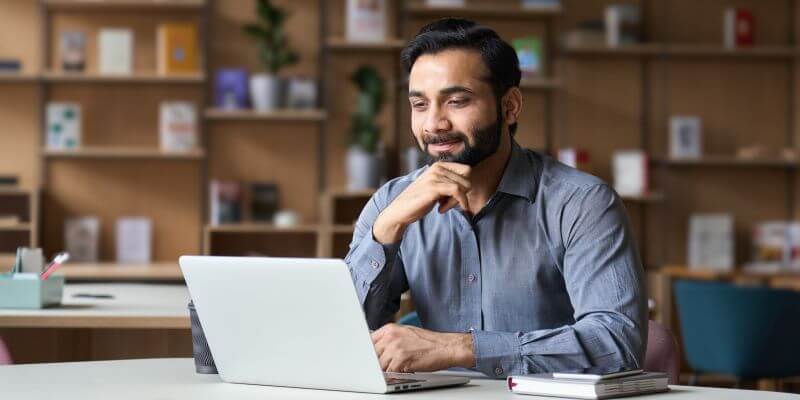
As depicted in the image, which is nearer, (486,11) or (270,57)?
(270,57)

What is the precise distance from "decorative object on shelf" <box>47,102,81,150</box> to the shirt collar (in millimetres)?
4323

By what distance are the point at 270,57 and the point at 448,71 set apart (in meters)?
3.96

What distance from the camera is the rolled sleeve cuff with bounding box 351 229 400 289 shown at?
2.20 meters

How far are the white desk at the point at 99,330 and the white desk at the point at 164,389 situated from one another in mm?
945

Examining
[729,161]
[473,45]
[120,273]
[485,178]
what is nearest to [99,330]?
[485,178]

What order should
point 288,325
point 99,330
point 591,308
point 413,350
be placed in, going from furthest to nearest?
point 99,330 → point 591,308 → point 413,350 → point 288,325

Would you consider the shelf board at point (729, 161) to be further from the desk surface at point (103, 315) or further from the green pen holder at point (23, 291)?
the green pen holder at point (23, 291)

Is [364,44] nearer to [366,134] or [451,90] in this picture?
[366,134]

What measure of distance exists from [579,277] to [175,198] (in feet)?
15.0

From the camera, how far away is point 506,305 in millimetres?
2217

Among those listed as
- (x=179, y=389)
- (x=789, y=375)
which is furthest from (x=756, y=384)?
(x=179, y=389)

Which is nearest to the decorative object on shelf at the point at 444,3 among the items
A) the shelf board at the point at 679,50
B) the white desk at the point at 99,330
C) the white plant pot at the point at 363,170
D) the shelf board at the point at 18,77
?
the shelf board at the point at 679,50

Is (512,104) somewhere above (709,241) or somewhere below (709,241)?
above

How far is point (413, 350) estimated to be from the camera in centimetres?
184
